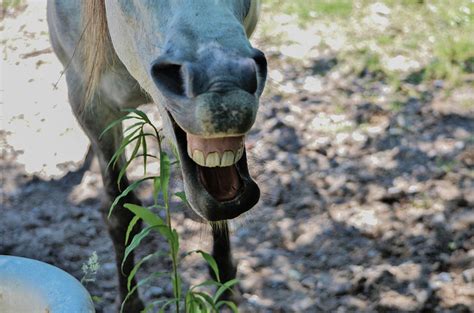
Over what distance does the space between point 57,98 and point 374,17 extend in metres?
2.48

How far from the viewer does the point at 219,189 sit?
82.8 inches

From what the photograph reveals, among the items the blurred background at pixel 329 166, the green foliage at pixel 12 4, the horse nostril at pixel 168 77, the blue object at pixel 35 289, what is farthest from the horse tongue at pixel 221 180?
the green foliage at pixel 12 4

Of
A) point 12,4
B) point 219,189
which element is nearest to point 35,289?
point 219,189

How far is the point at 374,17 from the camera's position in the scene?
5.82 m

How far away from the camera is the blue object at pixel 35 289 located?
2.48 metres

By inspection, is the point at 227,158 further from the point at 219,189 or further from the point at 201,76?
the point at 201,76

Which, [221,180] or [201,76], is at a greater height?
[201,76]

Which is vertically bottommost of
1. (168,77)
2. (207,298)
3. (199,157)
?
(207,298)

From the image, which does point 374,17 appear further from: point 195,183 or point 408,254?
point 195,183

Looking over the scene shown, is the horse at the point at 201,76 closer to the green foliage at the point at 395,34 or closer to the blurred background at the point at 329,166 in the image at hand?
the blurred background at the point at 329,166

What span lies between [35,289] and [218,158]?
0.96 meters

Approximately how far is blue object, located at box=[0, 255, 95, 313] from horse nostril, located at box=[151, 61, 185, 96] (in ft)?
2.93

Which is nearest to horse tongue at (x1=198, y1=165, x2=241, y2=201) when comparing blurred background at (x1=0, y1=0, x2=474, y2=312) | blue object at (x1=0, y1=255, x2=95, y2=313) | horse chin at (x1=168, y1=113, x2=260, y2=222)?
horse chin at (x1=168, y1=113, x2=260, y2=222)

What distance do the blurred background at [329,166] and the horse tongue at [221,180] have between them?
1.30 m
